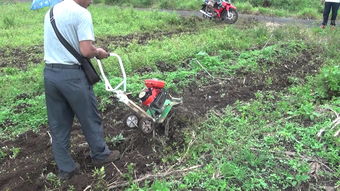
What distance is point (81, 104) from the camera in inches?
143

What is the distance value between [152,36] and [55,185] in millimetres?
7286

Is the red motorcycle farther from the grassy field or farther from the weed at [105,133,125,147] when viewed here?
the weed at [105,133,125,147]

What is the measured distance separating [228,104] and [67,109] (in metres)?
2.56

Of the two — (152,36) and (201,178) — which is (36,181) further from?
(152,36)

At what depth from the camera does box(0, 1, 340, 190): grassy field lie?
12.3 feet

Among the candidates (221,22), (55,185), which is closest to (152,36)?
(221,22)

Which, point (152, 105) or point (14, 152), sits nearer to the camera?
point (152, 105)

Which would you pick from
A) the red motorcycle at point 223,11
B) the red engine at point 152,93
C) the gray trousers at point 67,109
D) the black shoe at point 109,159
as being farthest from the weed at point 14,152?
the red motorcycle at point 223,11

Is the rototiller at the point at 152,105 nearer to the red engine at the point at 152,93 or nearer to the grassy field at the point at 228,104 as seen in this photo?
the red engine at the point at 152,93

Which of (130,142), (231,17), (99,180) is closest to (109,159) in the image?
(99,180)

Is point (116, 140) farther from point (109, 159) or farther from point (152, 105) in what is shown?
point (152, 105)

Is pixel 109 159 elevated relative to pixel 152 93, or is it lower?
lower

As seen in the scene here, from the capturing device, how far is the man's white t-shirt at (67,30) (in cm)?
335

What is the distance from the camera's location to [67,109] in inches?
149
